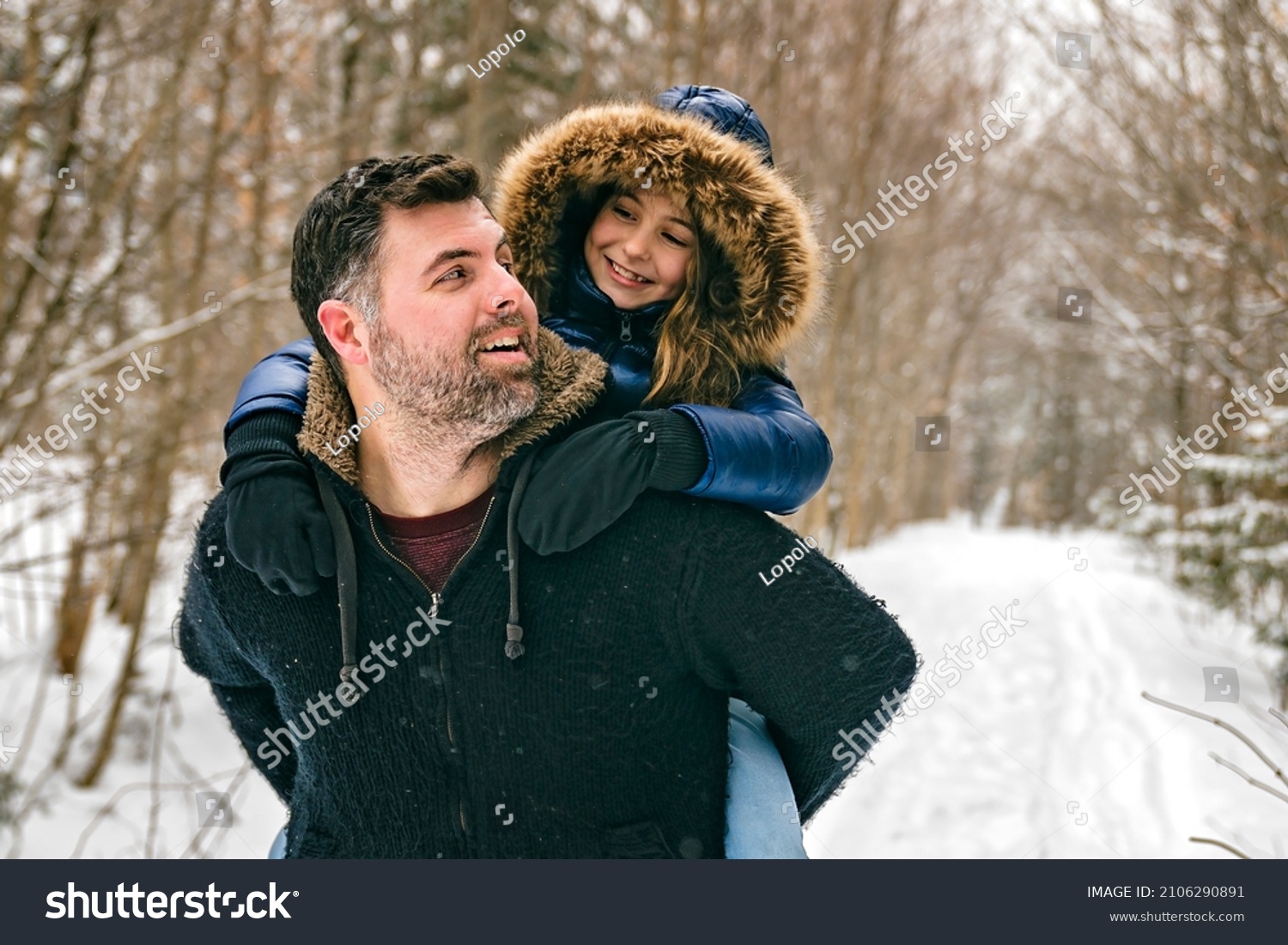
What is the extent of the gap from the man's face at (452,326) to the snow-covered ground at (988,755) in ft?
8.88

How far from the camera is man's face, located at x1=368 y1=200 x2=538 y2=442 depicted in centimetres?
169

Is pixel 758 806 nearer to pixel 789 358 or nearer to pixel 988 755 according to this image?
pixel 789 358

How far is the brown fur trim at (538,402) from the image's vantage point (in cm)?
177

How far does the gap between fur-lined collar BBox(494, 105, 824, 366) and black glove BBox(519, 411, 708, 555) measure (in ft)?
1.52

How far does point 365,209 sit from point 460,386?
0.37m

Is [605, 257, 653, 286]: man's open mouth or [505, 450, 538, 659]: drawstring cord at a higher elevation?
[605, 257, 653, 286]: man's open mouth

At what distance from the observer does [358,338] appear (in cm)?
182
